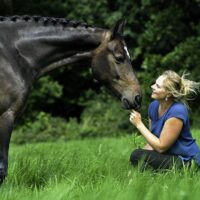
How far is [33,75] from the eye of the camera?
5.89 metres

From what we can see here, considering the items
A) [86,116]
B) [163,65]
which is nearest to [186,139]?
[163,65]

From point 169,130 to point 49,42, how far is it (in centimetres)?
150

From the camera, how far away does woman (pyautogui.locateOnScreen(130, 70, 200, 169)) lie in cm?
579

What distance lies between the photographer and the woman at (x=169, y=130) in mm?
5785

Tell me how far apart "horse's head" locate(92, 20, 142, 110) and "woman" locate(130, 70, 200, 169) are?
0.23m

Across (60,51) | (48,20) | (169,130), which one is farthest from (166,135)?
(48,20)

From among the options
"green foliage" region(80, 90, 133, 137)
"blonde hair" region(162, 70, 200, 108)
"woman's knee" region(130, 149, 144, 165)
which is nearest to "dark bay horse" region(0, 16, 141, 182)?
"blonde hair" region(162, 70, 200, 108)

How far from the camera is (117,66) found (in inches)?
243

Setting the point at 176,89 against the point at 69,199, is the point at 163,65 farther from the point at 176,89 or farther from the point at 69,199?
the point at 69,199

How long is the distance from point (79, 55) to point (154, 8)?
1255 centimetres

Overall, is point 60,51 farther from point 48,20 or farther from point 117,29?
point 117,29

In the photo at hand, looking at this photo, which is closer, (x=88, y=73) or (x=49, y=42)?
(x=49, y=42)

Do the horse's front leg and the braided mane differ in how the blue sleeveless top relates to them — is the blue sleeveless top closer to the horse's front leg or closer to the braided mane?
the braided mane

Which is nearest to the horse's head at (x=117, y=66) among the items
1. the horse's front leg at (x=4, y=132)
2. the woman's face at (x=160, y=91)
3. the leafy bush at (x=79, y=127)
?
the woman's face at (x=160, y=91)
